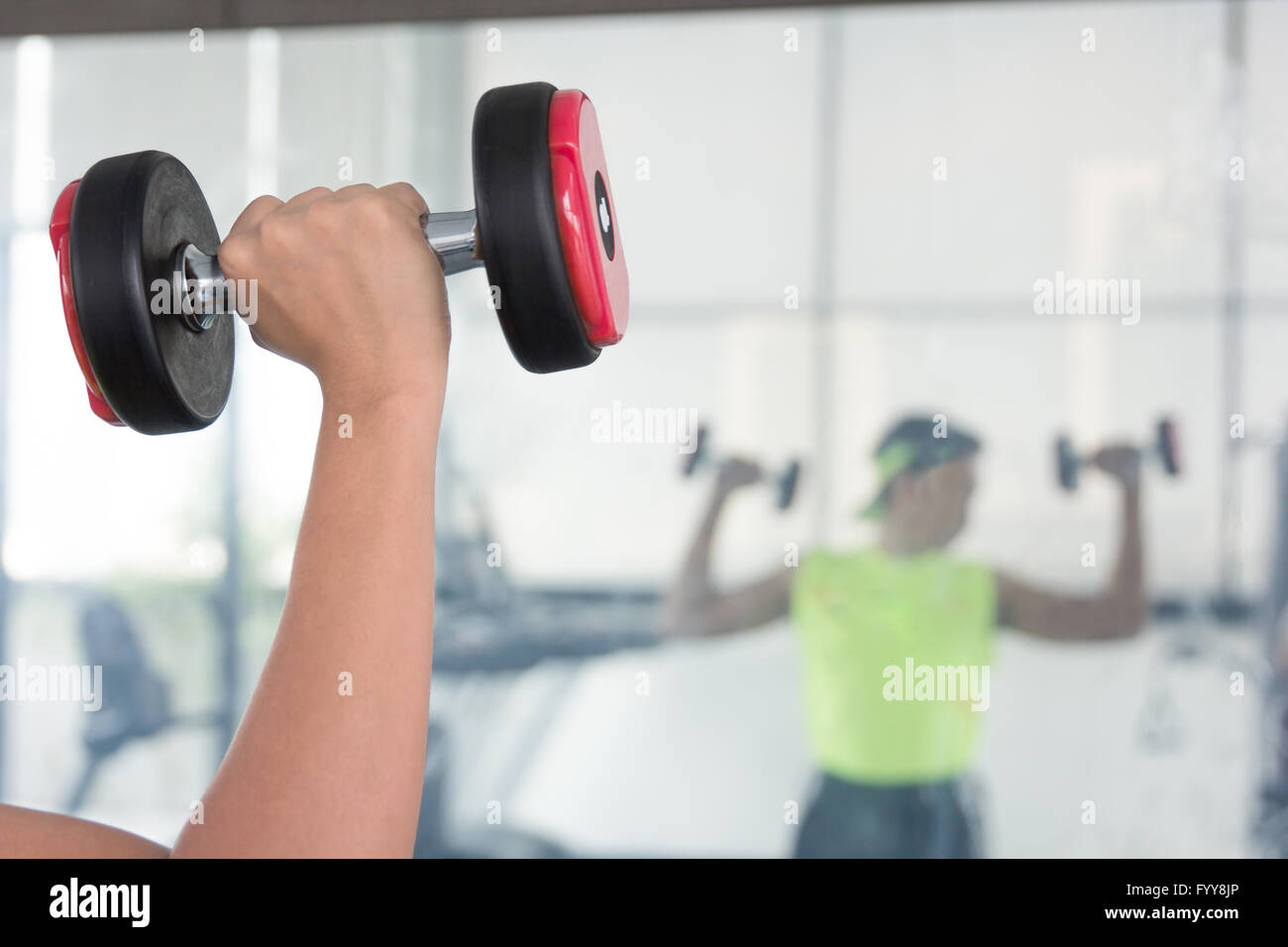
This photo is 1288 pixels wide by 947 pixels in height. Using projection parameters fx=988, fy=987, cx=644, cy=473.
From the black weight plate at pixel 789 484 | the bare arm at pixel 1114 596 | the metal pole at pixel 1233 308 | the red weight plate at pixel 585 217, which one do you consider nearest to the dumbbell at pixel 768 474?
the black weight plate at pixel 789 484

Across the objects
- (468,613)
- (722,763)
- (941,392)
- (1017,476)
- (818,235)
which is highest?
(818,235)

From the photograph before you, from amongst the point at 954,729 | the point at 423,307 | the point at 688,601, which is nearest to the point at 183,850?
the point at 423,307

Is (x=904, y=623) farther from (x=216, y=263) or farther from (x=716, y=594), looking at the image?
(x=216, y=263)

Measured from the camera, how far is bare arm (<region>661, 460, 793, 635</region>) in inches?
86.0

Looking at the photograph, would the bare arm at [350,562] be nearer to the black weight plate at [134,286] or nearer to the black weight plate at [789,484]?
the black weight plate at [134,286]

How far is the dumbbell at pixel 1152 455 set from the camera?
2.11 metres

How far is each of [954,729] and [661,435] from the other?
34.5 inches

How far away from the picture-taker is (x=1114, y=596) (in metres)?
2.11

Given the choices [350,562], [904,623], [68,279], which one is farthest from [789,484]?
[350,562]

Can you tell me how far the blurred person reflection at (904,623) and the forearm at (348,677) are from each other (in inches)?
59.8

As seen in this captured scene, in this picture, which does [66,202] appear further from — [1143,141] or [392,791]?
[1143,141]

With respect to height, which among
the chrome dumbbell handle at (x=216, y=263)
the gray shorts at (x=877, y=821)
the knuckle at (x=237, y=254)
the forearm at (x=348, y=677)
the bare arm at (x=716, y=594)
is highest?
the chrome dumbbell handle at (x=216, y=263)

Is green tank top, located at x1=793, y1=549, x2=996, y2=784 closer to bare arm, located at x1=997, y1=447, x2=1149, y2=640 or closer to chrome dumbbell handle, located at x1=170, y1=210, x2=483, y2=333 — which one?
bare arm, located at x1=997, y1=447, x2=1149, y2=640
